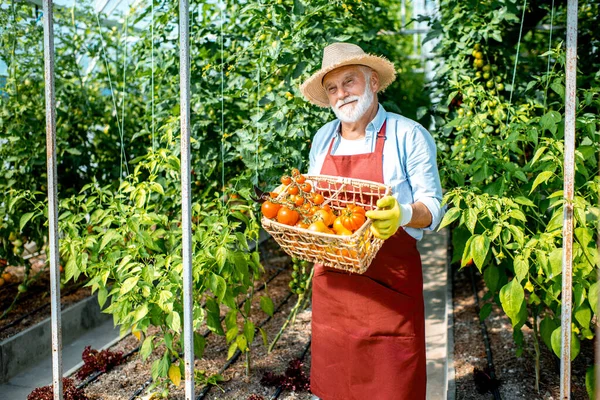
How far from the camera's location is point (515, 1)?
9.96ft

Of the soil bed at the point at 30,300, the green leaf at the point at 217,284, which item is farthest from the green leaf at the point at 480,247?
the soil bed at the point at 30,300

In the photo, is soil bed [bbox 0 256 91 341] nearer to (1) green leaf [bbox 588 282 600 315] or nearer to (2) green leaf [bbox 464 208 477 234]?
(2) green leaf [bbox 464 208 477 234]

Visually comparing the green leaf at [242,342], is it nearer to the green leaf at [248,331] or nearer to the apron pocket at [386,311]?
the green leaf at [248,331]

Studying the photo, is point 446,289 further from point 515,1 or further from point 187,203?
point 187,203

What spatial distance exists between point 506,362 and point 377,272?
44.6 inches

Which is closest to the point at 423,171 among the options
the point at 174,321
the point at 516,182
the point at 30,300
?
the point at 516,182

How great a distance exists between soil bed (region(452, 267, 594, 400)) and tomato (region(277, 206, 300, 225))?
117cm

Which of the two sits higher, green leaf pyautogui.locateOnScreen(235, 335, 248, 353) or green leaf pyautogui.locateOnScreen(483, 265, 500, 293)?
green leaf pyautogui.locateOnScreen(483, 265, 500, 293)

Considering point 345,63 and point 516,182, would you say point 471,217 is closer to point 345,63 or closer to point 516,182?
point 516,182

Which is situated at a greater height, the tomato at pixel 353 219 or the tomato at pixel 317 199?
the tomato at pixel 317 199

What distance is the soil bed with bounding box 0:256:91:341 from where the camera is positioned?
3141mm

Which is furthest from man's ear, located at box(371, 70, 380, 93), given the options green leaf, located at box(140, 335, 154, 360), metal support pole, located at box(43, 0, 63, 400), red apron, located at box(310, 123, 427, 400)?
green leaf, located at box(140, 335, 154, 360)

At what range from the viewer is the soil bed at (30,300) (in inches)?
124

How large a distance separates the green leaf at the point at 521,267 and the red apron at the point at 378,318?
1.01 ft
